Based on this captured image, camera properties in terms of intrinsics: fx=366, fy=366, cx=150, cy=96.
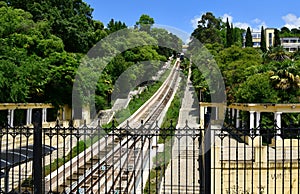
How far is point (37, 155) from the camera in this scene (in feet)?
15.8

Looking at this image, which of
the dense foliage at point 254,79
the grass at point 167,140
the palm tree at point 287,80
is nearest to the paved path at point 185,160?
the grass at point 167,140

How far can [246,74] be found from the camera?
760 inches

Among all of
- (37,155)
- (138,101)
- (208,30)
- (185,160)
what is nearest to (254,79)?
(185,160)

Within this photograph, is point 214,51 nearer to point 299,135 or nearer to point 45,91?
point 45,91

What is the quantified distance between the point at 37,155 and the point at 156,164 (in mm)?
2143

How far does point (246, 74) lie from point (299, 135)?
14.9 meters

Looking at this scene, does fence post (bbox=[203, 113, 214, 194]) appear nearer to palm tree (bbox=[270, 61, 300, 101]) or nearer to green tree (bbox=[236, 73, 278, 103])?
green tree (bbox=[236, 73, 278, 103])

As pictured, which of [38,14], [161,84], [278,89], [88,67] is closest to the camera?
[278,89]

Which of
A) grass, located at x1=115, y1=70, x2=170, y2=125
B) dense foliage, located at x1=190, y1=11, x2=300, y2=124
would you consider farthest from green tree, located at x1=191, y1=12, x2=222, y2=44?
dense foliage, located at x1=190, y1=11, x2=300, y2=124

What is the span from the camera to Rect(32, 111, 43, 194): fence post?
479 centimetres

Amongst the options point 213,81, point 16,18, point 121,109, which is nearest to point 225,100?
point 213,81

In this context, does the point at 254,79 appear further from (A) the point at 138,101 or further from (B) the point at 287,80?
(A) the point at 138,101

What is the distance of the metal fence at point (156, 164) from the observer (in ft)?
15.9

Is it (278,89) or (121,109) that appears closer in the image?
(278,89)
